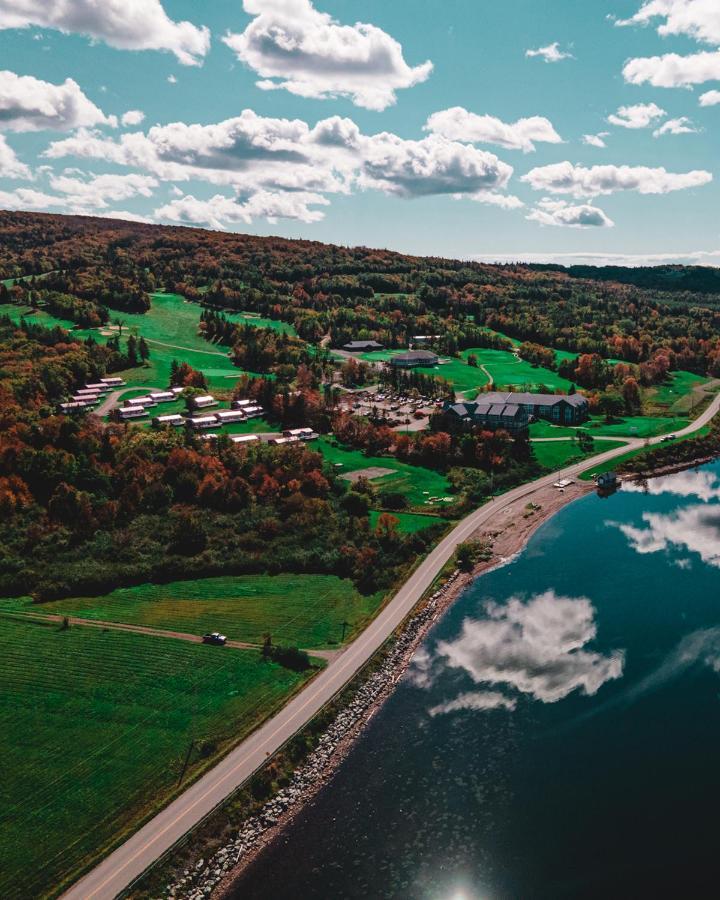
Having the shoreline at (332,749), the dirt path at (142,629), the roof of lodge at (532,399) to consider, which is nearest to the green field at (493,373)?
the roof of lodge at (532,399)

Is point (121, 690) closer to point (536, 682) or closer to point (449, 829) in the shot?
point (449, 829)

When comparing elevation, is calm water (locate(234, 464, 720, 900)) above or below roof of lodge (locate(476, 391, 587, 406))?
below

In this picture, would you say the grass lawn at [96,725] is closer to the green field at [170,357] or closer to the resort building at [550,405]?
the resort building at [550,405]

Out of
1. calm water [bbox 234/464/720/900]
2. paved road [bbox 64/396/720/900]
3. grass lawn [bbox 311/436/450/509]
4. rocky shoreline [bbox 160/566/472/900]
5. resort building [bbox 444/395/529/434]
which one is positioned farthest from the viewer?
resort building [bbox 444/395/529/434]

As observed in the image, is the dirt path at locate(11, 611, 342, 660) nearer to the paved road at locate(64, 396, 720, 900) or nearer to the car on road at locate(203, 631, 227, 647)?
the car on road at locate(203, 631, 227, 647)

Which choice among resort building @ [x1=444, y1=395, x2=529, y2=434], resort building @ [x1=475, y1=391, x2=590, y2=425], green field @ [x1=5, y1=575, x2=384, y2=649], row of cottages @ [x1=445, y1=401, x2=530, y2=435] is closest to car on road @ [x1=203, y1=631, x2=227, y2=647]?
green field @ [x1=5, y1=575, x2=384, y2=649]

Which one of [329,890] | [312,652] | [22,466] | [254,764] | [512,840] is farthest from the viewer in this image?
[22,466]

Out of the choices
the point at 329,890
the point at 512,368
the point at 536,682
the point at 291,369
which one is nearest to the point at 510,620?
the point at 536,682
